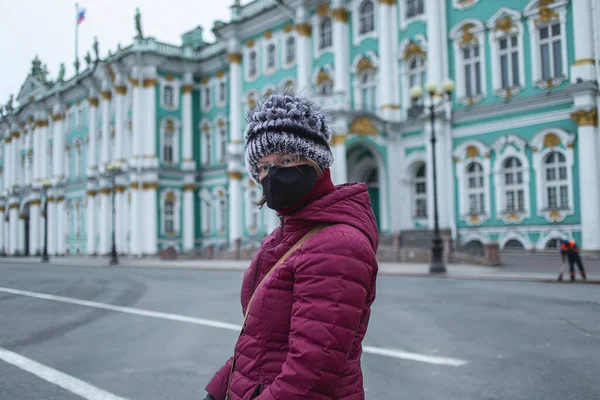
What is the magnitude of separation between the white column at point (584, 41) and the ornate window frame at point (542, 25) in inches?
27.3

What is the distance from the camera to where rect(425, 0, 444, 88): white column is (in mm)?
26906

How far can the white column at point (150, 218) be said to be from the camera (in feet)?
132

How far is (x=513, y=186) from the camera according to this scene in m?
24.7

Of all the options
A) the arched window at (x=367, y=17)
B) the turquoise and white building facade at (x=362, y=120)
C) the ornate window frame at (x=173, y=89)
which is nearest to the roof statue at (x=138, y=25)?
the turquoise and white building facade at (x=362, y=120)

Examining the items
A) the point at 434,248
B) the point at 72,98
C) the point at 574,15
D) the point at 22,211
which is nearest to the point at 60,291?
the point at 434,248

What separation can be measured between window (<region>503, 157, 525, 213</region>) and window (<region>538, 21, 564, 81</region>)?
391cm

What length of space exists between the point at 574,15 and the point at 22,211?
176 feet

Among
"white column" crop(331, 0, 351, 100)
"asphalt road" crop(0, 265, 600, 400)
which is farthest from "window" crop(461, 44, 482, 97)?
"asphalt road" crop(0, 265, 600, 400)

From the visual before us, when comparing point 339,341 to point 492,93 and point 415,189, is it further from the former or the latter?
point 415,189

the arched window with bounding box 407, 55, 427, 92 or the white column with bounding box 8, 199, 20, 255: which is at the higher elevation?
the arched window with bounding box 407, 55, 427, 92

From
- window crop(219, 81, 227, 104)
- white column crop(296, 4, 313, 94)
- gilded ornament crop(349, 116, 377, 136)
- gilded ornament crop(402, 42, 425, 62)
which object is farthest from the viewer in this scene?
window crop(219, 81, 227, 104)

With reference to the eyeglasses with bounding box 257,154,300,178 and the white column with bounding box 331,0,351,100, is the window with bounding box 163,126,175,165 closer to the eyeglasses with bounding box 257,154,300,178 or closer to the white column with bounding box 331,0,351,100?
the white column with bounding box 331,0,351,100

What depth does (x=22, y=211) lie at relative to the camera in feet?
187

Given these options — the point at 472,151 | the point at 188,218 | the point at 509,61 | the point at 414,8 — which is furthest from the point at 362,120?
the point at 188,218
